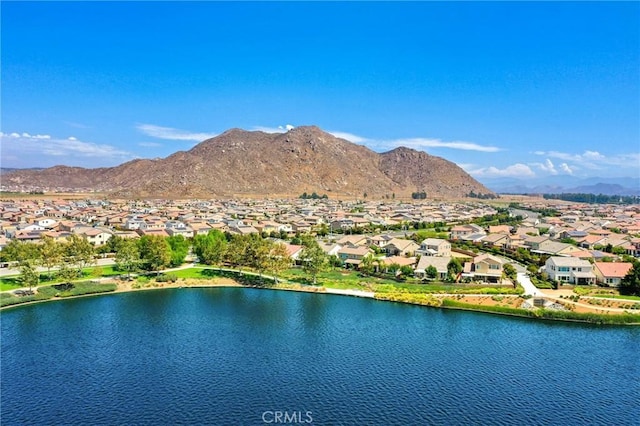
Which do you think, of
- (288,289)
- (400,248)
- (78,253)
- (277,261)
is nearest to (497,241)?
(400,248)

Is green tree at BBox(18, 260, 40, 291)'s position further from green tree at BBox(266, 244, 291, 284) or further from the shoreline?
green tree at BBox(266, 244, 291, 284)

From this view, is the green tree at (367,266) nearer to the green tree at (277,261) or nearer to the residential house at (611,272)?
the green tree at (277,261)

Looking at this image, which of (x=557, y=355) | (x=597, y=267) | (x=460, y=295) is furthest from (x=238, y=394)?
(x=597, y=267)

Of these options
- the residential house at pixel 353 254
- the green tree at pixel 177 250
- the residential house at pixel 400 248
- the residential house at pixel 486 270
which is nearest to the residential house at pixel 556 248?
the residential house at pixel 486 270

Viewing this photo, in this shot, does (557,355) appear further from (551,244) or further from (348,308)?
(551,244)

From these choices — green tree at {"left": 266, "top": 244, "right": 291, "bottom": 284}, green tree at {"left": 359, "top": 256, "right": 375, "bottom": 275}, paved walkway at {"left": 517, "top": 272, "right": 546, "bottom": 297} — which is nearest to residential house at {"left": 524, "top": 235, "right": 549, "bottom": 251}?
paved walkway at {"left": 517, "top": 272, "right": 546, "bottom": 297}

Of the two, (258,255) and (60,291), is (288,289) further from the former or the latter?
(60,291)
